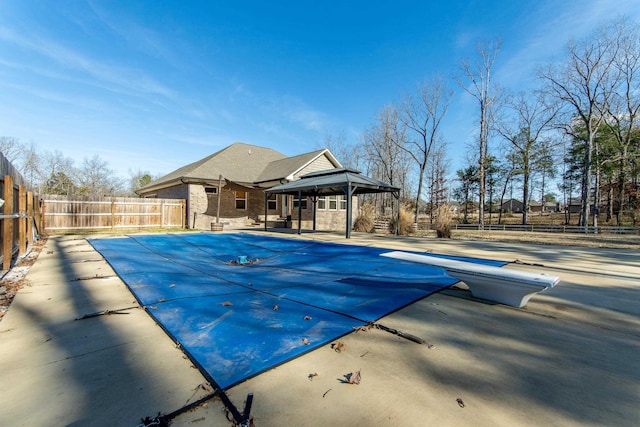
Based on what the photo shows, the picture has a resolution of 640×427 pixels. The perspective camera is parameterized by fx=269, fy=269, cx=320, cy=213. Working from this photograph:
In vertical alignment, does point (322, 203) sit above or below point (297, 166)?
below

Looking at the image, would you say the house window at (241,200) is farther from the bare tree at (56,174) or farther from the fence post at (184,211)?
the bare tree at (56,174)

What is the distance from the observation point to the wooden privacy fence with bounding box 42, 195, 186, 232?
13188 millimetres

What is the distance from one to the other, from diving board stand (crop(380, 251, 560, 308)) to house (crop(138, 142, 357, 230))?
1330 cm

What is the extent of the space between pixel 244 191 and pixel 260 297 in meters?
15.7

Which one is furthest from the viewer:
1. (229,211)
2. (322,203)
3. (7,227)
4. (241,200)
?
(241,200)

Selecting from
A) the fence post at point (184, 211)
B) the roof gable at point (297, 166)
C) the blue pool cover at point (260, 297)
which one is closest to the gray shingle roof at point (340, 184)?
the roof gable at point (297, 166)

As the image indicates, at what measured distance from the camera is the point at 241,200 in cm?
1870

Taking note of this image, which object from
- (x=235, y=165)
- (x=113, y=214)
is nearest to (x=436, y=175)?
(x=235, y=165)

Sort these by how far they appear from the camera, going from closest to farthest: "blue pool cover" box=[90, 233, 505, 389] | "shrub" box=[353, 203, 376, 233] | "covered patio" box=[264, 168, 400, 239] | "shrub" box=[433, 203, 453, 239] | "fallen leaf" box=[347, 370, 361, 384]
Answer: "fallen leaf" box=[347, 370, 361, 384]
"blue pool cover" box=[90, 233, 505, 389]
"covered patio" box=[264, 168, 400, 239]
"shrub" box=[433, 203, 453, 239]
"shrub" box=[353, 203, 376, 233]

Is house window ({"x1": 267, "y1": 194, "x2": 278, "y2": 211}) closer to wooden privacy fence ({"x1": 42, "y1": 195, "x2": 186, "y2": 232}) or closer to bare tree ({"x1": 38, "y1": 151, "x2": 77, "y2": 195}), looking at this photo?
wooden privacy fence ({"x1": 42, "y1": 195, "x2": 186, "y2": 232})

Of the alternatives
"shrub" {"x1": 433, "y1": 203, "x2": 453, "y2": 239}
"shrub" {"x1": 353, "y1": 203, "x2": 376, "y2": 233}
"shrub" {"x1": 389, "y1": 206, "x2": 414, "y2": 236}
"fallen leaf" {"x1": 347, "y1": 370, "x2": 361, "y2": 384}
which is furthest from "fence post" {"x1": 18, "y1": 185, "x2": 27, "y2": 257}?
"shrub" {"x1": 433, "y1": 203, "x2": 453, "y2": 239}

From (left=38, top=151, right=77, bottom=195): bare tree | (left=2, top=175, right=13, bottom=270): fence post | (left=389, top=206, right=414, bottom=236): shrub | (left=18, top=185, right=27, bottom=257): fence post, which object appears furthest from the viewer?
(left=38, top=151, right=77, bottom=195): bare tree

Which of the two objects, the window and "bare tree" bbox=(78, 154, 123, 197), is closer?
the window

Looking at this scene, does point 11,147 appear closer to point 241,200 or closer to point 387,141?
point 241,200
